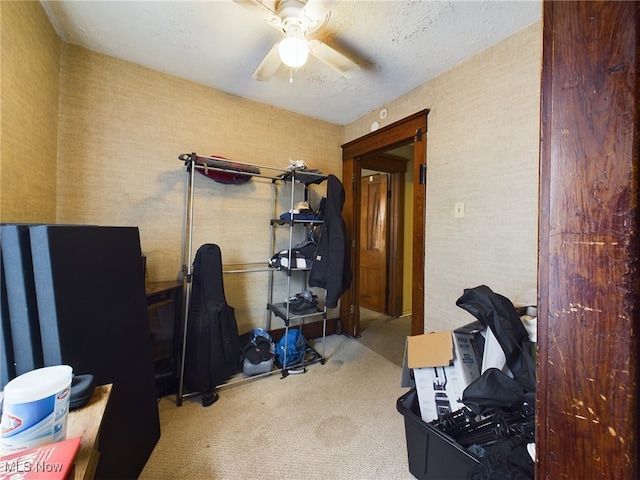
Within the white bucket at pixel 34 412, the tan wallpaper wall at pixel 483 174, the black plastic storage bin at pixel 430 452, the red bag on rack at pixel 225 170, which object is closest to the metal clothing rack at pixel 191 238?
the red bag on rack at pixel 225 170

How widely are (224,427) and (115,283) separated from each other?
1.06m

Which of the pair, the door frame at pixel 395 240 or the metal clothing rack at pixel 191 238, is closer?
the metal clothing rack at pixel 191 238

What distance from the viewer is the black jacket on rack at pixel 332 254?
2117 mm

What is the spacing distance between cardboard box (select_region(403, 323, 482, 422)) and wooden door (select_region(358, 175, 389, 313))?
2.54 metres

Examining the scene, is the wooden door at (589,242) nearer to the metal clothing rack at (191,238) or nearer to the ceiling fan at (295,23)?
the ceiling fan at (295,23)

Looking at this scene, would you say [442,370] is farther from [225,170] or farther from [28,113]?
[28,113]

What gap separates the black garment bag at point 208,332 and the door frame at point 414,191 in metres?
1.46

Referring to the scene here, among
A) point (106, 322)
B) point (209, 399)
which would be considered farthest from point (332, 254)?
point (106, 322)

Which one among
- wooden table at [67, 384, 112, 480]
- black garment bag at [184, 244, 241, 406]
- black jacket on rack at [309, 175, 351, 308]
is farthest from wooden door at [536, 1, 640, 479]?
black garment bag at [184, 244, 241, 406]

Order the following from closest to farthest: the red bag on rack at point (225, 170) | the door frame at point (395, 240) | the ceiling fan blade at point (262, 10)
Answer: the ceiling fan blade at point (262, 10) < the red bag on rack at point (225, 170) < the door frame at point (395, 240)

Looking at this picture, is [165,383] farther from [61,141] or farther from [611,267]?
Result: [611,267]

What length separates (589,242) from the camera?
1.48 feet

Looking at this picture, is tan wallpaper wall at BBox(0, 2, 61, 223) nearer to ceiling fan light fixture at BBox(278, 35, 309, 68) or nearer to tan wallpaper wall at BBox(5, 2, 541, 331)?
tan wallpaper wall at BBox(5, 2, 541, 331)

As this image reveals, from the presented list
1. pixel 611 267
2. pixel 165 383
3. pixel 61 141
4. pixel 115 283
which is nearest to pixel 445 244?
pixel 611 267
